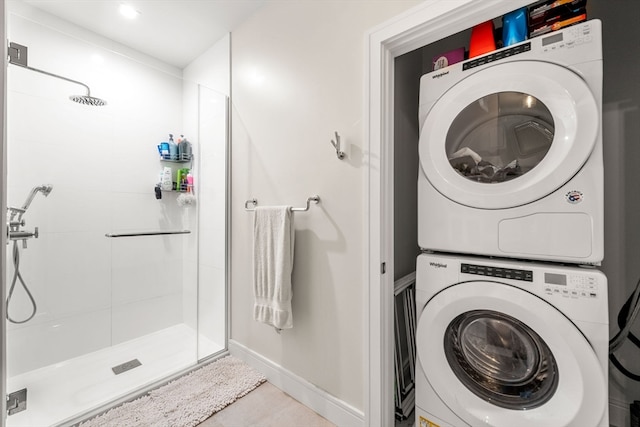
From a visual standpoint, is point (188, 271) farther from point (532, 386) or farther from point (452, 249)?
point (532, 386)

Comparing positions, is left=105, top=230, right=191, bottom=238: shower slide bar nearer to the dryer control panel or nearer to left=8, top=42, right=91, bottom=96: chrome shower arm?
left=8, top=42, right=91, bottom=96: chrome shower arm

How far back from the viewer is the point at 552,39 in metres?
0.96

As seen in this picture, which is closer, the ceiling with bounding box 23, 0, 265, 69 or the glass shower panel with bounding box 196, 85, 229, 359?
the ceiling with bounding box 23, 0, 265, 69

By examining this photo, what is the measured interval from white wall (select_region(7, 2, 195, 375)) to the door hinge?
138mm

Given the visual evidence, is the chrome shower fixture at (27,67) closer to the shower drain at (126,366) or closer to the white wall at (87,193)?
the white wall at (87,193)

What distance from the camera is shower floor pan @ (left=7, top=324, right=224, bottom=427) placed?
141cm

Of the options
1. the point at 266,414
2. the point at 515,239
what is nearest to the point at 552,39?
the point at 515,239

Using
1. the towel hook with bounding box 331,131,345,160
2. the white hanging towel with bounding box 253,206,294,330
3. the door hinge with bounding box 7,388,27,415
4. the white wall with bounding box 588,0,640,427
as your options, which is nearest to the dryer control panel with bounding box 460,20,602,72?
the white wall with bounding box 588,0,640,427

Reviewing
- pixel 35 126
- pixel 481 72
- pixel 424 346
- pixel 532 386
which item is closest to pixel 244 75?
pixel 35 126

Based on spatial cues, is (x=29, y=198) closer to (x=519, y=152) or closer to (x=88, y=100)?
(x=88, y=100)

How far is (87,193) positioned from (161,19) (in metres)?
1.33

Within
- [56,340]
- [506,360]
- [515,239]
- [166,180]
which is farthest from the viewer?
[166,180]

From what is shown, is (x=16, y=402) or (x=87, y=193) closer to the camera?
(x=16, y=402)

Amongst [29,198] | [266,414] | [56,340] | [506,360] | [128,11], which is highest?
[128,11]
